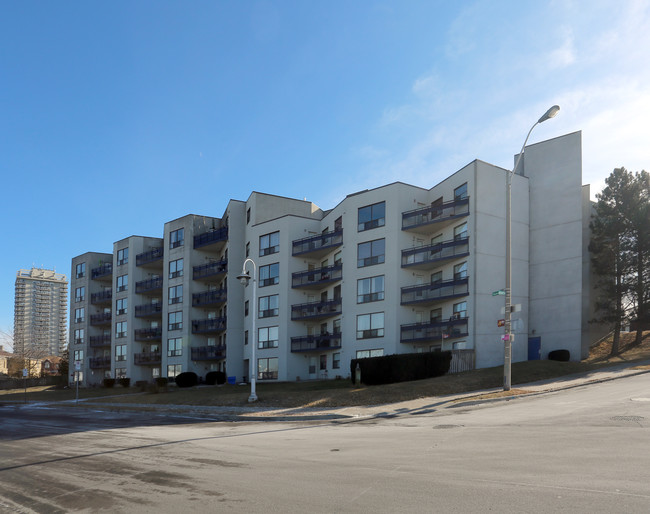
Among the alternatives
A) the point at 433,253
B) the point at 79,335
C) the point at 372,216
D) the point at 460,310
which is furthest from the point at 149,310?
the point at 460,310

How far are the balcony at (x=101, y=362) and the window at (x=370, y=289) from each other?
136 ft

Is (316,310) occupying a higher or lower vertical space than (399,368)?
higher

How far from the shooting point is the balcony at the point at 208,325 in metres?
56.2

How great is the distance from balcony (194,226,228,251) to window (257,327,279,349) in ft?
37.3

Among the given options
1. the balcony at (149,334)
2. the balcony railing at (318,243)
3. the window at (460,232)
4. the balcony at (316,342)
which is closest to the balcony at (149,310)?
the balcony at (149,334)

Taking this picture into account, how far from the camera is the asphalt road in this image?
287 inches

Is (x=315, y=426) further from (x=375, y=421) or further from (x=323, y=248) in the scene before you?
(x=323, y=248)

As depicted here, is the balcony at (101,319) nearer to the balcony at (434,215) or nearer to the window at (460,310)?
the balcony at (434,215)

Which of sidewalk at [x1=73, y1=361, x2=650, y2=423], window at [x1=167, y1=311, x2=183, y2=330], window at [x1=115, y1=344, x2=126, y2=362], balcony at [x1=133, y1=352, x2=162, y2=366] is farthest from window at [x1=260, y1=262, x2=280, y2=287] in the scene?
window at [x1=115, y1=344, x2=126, y2=362]

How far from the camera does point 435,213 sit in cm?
4203

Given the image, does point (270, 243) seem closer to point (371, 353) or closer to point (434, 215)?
point (371, 353)

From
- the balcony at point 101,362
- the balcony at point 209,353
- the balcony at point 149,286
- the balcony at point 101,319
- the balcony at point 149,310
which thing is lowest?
the balcony at point 101,362

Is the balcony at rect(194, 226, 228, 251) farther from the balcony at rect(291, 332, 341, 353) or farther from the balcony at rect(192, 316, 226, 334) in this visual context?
the balcony at rect(291, 332, 341, 353)

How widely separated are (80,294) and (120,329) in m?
14.0
